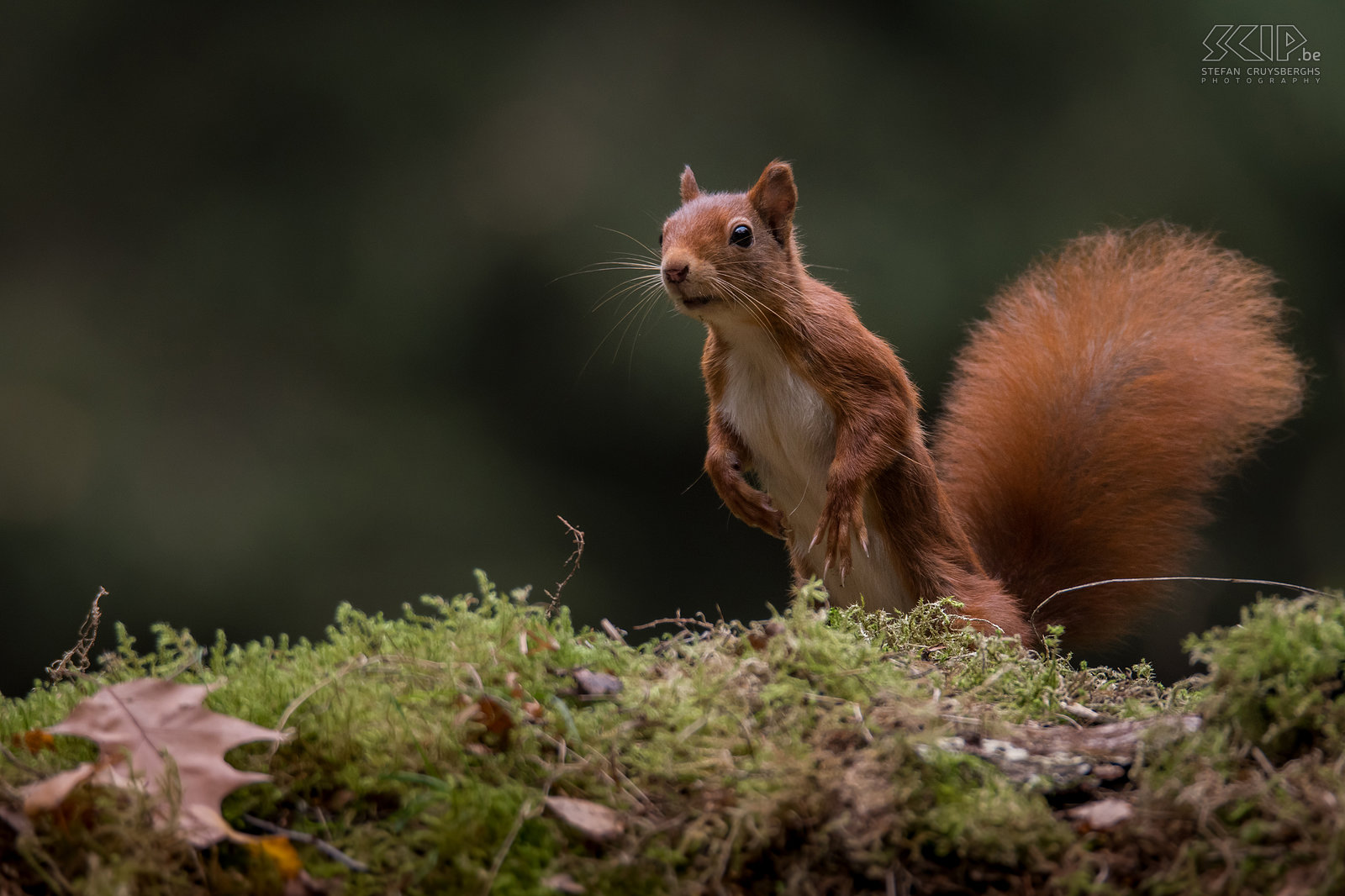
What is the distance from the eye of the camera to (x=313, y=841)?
0.91 meters

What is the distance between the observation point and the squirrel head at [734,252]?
70.9 inches

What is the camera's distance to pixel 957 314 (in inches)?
122

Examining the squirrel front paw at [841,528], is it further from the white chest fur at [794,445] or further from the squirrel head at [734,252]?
the squirrel head at [734,252]

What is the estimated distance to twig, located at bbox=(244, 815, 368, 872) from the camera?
2.87 feet

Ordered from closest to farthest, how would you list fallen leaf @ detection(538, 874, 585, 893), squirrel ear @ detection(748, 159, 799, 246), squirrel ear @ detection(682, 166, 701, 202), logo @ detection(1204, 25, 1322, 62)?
fallen leaf @ detection(538, 874, 585, 893)
squirrel ear @ detection(748, 159, 799, 246)
squirrel ear @ detection(682, 166, 701, 202)
logo @ detection(1204, 25, 1322, 62)

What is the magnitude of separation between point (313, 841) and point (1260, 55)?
135 inches

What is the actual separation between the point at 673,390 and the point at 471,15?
4.71 ft

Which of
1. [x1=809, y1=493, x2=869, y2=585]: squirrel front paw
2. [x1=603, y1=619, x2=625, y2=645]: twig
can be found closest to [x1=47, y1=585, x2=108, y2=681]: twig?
[x1=603, y1=619, x2=625, y2=645]: twig

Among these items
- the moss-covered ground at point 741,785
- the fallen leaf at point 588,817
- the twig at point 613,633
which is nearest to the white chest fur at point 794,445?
the twig at point 613,633

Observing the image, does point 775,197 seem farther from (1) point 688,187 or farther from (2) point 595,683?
(2) point 595,683

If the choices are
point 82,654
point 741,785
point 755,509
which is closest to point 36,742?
point 82,654

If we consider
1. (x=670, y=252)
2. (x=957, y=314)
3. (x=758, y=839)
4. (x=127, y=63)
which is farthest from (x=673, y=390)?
(x=758, y=839)

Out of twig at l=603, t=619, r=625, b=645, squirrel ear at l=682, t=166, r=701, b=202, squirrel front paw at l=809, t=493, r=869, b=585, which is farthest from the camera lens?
squirrel ear at l=682, t=166, r=701, b=202

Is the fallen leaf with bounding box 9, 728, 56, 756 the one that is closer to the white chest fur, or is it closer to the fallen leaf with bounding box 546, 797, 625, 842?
the fallen leaf with bounding box 546, 797, 625, 842
